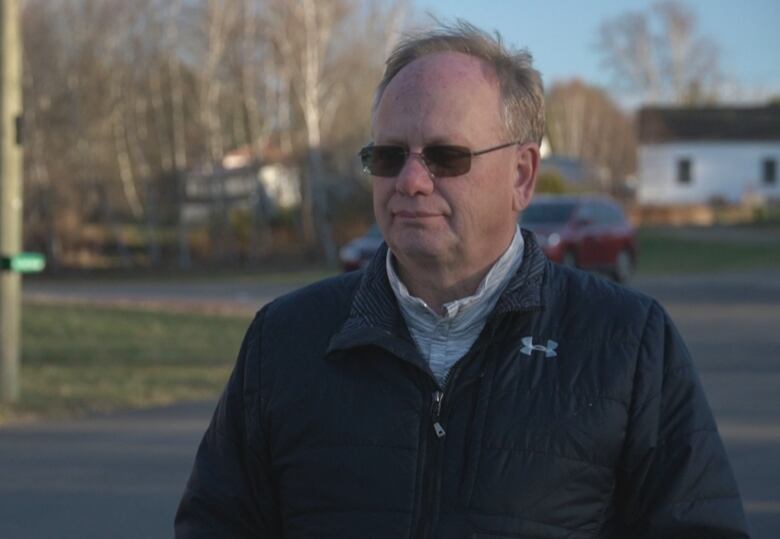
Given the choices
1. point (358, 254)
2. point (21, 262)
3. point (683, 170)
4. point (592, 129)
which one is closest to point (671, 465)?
point (21, 262)

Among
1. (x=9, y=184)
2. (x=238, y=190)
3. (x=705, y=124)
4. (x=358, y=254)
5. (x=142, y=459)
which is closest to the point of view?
(x=142, y=459)

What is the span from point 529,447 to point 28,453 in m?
7.70

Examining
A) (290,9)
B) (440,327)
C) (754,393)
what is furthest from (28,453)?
(290,9)

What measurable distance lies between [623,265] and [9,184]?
17483 mm

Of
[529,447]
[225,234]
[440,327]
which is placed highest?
[440,327]

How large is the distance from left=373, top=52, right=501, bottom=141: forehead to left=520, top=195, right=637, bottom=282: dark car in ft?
72.6

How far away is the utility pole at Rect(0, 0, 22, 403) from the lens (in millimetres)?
12094

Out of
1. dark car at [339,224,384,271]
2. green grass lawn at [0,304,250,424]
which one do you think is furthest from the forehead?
dark car at [339,224,384,271]

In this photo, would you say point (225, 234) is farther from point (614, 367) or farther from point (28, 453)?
point (614, 367)

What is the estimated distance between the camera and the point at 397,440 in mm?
2736

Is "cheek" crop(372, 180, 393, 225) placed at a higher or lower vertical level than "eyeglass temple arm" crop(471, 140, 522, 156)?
lower

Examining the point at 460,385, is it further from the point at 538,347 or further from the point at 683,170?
the point at 683,170

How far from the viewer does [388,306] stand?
2.90m

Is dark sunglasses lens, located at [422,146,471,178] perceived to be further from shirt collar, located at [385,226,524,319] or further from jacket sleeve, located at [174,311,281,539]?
jacket sleeve, located at [174,311,281,539]
